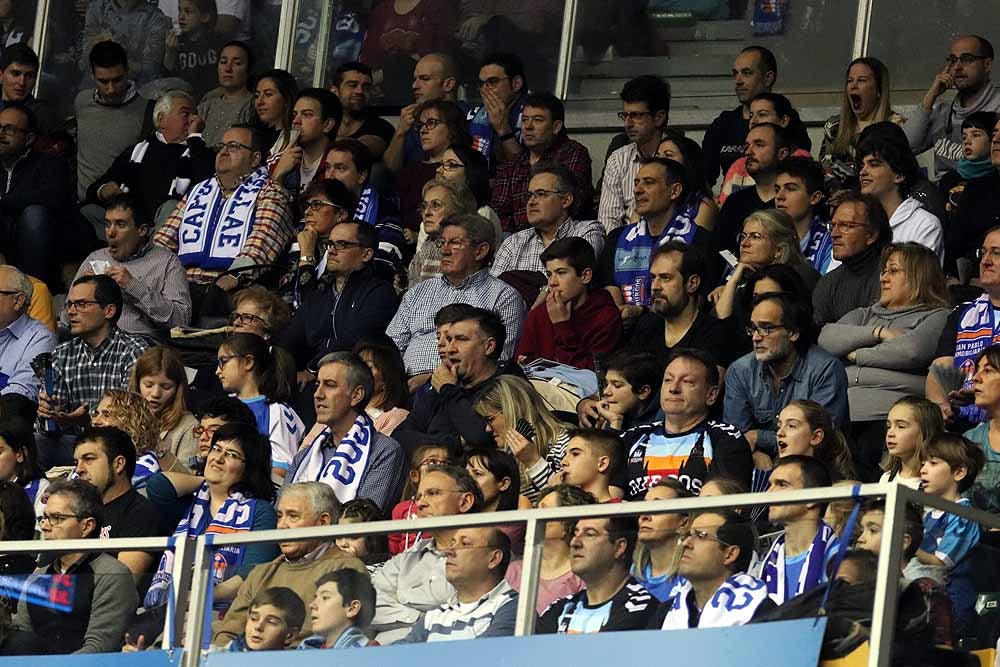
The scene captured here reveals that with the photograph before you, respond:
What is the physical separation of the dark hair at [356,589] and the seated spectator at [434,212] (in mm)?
4901

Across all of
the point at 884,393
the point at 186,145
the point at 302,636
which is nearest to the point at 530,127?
the point at 186,145

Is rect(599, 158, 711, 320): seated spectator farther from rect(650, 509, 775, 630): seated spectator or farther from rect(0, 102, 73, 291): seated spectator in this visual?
rect(650, 509, 775, 630): seated spectator

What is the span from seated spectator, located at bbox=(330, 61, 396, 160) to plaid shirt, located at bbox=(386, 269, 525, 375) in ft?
7.40

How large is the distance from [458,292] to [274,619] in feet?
14.4

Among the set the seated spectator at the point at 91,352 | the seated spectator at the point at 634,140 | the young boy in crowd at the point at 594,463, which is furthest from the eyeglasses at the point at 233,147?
the young boy in crowd at the point at 594,463

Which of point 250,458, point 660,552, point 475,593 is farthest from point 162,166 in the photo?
point 660,552

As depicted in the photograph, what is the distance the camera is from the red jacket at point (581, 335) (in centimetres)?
949

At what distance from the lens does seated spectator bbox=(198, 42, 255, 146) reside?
1330 centimetres

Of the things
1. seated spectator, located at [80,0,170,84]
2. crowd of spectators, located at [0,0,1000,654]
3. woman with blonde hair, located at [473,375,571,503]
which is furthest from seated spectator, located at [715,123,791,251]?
seated spectator, located at [80,0,170,84]

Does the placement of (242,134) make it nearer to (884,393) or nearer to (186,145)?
(186,145)

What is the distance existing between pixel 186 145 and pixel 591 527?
7724 millimetres

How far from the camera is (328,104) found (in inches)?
478

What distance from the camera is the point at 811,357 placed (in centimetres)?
850

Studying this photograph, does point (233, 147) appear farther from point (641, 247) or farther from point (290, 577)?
point (290, 577)
